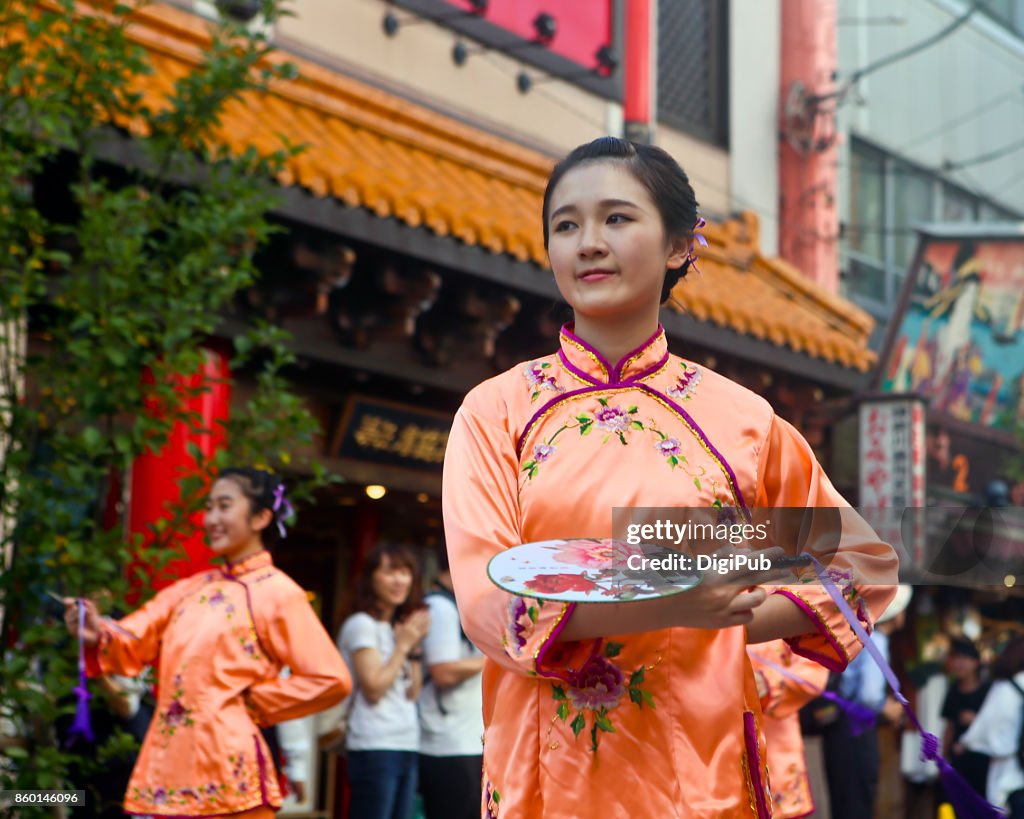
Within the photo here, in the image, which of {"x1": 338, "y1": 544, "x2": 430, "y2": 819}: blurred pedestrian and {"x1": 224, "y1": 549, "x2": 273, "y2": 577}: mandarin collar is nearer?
{"x1": 224, "y1": 549, "x2": 273, "y2": 577}: mandarin collar

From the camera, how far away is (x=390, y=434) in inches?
373

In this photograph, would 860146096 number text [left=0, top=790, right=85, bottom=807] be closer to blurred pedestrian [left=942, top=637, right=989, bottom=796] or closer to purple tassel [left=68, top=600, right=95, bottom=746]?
purple tassel [left=68, top=600, right=95, bottom=746]

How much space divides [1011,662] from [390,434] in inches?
142

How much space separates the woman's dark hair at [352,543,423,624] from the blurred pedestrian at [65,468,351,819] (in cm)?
132

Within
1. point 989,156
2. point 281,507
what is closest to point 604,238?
point 281,507

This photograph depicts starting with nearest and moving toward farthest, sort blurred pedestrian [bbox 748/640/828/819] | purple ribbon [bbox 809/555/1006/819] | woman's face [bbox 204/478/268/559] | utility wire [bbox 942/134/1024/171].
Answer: purple ribbon [bbox 809/555/1006/819] → woman's face [bbox 204/478/268/559] → blurred pedestrian [bbox 748/640/828/819] → utility wire [bbox 942/134/1024/171]

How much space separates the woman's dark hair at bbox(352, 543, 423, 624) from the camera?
7203mm

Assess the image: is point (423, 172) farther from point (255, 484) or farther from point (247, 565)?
point (247, 565)

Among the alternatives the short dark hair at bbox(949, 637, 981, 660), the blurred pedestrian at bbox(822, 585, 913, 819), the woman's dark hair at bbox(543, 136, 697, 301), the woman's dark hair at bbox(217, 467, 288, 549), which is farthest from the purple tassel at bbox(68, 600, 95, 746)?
the short dark hair at bbox(949, 637, 981, 660)

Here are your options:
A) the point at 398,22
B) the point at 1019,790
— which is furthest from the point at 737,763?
the point at 398,22

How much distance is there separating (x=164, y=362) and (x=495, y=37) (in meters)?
5.11

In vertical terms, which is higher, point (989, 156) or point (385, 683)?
point (989, 156)

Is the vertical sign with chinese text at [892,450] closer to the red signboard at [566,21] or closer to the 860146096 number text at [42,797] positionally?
the red signboard at [566,21]

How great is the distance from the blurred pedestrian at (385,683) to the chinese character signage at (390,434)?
194 cm
